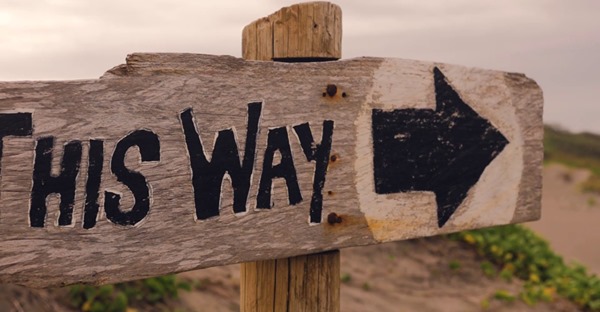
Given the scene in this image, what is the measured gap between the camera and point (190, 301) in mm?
4473

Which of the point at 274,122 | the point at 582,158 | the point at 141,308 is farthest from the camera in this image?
the point at 582,158

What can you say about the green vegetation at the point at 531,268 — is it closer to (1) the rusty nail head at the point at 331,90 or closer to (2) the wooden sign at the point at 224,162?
(2) the wooden sign at the point at 224,162

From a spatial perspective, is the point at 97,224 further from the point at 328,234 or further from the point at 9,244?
the point at 328,234

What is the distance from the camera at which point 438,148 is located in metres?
2.25

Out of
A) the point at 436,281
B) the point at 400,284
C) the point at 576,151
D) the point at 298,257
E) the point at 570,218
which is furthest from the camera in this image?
the point at 576,151

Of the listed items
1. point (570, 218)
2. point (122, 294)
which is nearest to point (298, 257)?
point (122, 294)

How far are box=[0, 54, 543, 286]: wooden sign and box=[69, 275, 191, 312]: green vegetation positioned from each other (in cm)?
237

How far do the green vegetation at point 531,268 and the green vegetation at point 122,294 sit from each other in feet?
9.93

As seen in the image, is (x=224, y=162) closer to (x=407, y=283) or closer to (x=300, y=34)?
(x=300, y=34)

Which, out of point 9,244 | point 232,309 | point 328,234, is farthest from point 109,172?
point 232,309

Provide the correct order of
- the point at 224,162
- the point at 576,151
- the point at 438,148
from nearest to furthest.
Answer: the point at 224,162
the point at 438,148
the point at 576,151

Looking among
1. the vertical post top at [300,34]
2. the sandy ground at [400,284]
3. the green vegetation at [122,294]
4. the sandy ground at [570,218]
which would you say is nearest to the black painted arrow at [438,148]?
the vertical post top at [300,34]

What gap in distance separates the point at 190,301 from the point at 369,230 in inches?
106

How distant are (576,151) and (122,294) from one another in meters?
26.6
